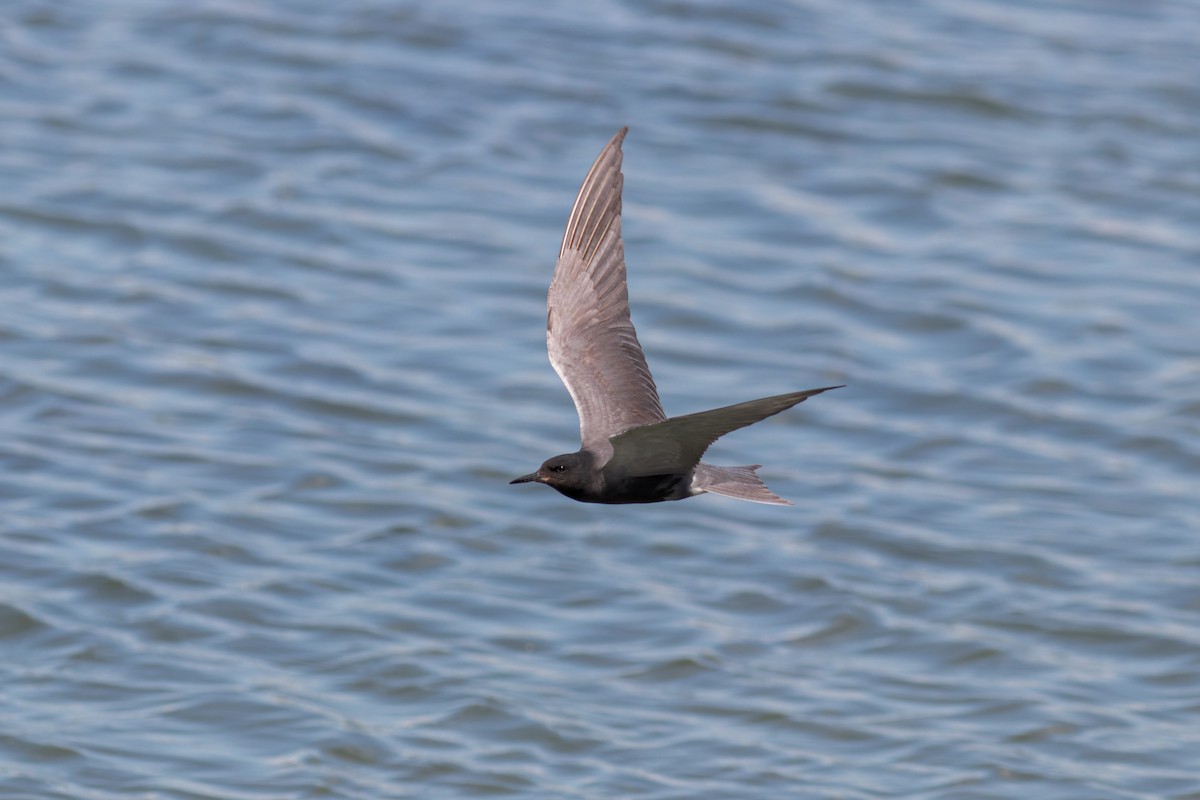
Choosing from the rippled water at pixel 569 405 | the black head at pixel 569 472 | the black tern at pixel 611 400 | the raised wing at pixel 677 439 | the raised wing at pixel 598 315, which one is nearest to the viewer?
the raised wing at pixel 677 439

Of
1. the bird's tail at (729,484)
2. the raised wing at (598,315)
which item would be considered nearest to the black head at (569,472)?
the bird's tail at (729,484)

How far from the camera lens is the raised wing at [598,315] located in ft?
21.6

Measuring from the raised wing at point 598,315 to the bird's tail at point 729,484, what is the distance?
15.0 inches

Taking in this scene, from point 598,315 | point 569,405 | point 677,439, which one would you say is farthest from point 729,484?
point 569,405

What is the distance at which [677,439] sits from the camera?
569cm

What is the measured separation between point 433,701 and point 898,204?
20.7 feet

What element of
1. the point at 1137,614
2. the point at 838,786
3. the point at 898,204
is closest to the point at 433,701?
the point at 838,786

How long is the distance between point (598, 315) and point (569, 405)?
426 cm

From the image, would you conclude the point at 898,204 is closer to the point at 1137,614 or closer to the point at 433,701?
the point at 1137,614

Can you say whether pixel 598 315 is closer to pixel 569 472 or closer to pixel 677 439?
pixel 569 472

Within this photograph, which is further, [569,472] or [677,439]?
[569,472]

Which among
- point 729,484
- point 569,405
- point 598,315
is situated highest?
point 598,315

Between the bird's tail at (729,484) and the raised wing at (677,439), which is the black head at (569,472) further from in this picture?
the bird's tail at (729,484)

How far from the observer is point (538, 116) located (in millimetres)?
14523
